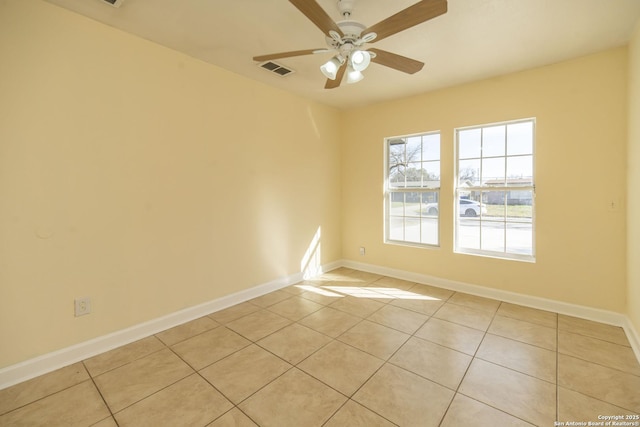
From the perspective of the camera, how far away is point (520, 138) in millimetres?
3145

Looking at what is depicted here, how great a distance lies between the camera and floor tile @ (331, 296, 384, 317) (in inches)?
117

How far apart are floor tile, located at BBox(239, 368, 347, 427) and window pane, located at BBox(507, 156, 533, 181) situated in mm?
2937

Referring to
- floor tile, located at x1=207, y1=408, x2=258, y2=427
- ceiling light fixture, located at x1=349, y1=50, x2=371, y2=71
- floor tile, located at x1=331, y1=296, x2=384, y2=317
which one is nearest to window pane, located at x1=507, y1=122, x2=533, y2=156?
ceiling light fixture, located at x1=349, y1=50, x2=371, y2=71

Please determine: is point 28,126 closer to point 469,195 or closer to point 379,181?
point 379,181

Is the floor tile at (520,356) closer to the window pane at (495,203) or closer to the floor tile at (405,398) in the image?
the floor tile at (405,398)

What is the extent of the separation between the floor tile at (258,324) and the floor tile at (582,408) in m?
2.07

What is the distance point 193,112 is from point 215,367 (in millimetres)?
2309

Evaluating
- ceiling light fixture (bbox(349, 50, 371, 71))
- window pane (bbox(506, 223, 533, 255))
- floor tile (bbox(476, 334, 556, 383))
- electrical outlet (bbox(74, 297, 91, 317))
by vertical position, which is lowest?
floor tile (bbox(476, 334, 556, 383))

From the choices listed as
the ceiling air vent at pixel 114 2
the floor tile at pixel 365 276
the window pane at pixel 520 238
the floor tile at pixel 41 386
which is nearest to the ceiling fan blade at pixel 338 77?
the ceiling air vent at pixel 114 2

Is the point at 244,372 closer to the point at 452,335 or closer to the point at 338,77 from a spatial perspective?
the point at 452,335

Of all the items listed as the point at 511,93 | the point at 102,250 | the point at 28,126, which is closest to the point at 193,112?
the point at 28,126

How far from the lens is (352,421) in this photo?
62.4 inches

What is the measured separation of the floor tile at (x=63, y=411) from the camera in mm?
1593

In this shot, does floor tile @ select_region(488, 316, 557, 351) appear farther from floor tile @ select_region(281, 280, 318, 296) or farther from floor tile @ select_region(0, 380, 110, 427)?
floor tile @ select_region(0, 380, 110, 427)
